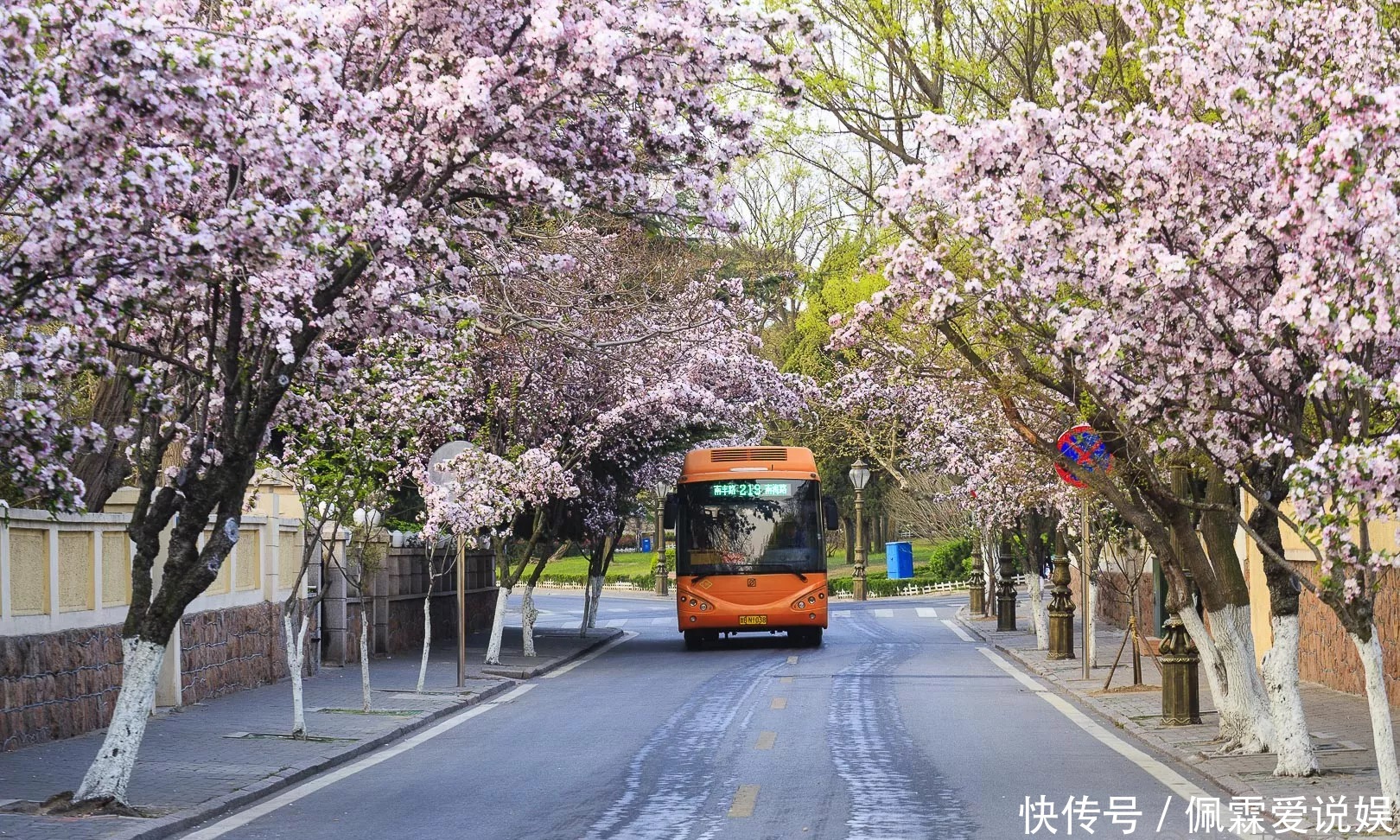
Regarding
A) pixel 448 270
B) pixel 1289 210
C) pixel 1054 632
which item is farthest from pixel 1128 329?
pixel 1054 632

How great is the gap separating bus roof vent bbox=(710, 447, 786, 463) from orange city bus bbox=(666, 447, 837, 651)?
0.93ft

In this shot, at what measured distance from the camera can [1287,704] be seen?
12.2 meters

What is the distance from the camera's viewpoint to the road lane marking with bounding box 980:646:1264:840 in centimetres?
1187

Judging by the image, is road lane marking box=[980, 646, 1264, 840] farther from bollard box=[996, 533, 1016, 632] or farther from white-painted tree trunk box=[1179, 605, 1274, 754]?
bollard box=[996, 533, 1016, 632]

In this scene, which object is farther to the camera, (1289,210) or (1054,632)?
(1054,632)

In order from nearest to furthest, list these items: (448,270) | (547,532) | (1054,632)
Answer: (448,270), (1054,632), (547,532)

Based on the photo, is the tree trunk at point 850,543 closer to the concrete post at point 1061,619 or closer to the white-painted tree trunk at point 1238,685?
the concrete post at point 1061,619

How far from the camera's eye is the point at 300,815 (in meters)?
11.5

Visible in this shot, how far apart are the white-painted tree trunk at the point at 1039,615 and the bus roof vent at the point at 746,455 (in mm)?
4962

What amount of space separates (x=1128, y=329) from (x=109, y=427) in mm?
11434

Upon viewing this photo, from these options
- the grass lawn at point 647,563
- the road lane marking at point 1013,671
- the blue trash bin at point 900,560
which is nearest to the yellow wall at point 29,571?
the road lane marking at point 1013,671

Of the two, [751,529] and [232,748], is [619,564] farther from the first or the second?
[232,748]

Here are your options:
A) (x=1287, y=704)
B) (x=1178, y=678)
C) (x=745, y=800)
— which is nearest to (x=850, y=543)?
(x=1178, y=678)

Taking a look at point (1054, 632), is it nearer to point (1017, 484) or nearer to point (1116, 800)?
point (1017, 484)
